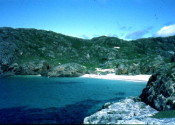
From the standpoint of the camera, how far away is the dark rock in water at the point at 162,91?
125ft

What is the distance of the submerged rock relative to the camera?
101 ft

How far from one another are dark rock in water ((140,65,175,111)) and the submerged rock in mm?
1672

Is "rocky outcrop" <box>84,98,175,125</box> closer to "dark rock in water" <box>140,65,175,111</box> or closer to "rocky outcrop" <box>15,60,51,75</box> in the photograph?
"dark rock in water" <box>140,65,175,111</box>

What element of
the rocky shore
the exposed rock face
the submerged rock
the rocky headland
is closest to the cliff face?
the rocky headland

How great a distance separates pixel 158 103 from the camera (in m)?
40.0

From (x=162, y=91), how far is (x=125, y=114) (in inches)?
383

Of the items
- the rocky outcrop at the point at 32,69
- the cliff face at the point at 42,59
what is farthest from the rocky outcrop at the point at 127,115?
the rocky outcrop at the point at 32,69

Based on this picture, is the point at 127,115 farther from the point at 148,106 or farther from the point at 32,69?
the point at 32,69

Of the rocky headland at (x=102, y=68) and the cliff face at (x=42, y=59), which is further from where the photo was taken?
the cliff face at (x=42, y=59)

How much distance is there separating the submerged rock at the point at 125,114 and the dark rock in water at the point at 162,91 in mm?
1672

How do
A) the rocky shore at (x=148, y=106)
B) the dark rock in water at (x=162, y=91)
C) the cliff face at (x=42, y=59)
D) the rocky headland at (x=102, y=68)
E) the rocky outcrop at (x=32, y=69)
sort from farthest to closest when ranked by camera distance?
the rocky outcrop at (x=32, y=69), the cliff face at (x=42, y=59), the dark rock in water at (x=162, y=91), the rocky headland at (x=102, y=68), the rocky shore at (x=148, y=106)

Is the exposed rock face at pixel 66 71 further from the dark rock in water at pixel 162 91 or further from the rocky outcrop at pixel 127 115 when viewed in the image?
the rocky outcrop at pixel 127 115

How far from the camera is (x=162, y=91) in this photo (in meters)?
41.2

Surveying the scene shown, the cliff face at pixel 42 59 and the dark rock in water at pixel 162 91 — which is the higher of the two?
the cliff face at pixel 42 59
